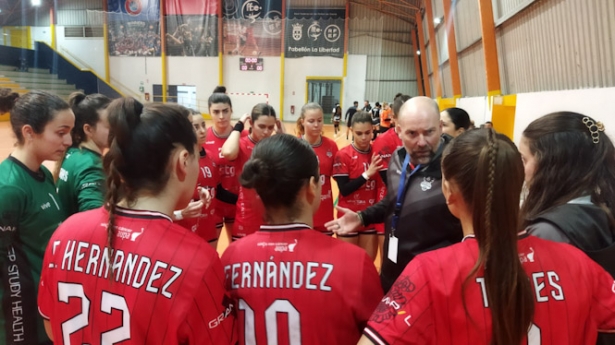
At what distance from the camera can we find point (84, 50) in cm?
2109

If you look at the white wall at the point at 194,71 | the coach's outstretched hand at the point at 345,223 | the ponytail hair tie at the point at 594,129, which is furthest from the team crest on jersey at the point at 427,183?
the white wall at the point at 194,71

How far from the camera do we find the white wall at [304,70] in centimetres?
2031

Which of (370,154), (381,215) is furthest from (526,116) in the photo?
(381,215)

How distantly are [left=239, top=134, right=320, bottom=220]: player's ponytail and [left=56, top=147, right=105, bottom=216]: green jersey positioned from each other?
3.48 feet

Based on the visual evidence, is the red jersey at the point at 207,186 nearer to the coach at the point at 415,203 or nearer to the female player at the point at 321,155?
the female player at the point at 321,155

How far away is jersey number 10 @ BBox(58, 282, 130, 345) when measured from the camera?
3.74ft

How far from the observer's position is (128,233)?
3.78ft

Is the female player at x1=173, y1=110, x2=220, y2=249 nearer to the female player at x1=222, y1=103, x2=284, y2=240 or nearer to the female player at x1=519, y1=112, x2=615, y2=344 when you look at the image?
the female player at x1=222, y1=103, x2=284, y2=240

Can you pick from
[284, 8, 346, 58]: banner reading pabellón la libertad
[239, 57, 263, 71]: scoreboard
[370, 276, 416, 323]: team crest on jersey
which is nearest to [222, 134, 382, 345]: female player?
[370, 276, 416, 323]: team crest on jersey

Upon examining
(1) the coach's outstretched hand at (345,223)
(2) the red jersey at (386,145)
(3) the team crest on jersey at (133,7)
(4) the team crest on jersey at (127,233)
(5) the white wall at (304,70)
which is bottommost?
(1) the coach's outstretched hand at (345,223)

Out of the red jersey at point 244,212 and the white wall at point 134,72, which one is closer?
the red jersey at point 244,212

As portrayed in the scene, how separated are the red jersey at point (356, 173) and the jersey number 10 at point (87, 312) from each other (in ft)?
8.66

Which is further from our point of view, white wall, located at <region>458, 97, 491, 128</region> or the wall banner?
the wall banner

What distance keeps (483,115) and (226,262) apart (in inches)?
330
